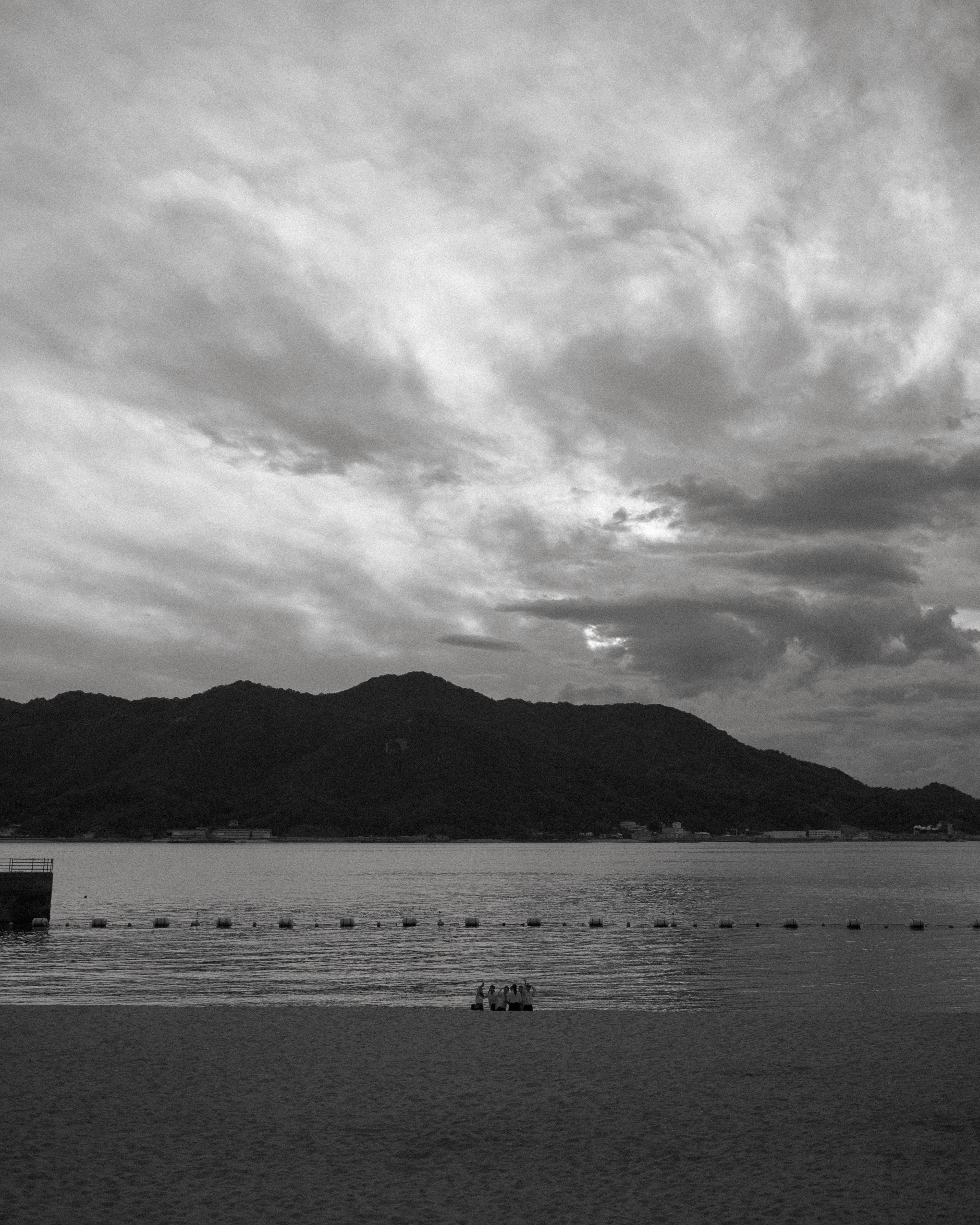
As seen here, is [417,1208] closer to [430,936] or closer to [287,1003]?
[287,1003]

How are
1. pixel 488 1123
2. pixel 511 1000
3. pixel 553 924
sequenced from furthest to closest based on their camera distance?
pixel 553 924 → pixel 511 1000 → pixel 488 1123

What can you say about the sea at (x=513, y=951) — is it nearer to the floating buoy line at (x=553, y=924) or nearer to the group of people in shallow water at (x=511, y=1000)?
the floating buoy line at (x=553, y=924)

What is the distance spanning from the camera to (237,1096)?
20.5 m

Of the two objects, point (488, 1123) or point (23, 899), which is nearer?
point (488, 1123)

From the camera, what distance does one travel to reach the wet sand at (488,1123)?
1464cm

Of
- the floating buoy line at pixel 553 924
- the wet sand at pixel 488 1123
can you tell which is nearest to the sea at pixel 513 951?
the floating buoy line at pixel 553 924

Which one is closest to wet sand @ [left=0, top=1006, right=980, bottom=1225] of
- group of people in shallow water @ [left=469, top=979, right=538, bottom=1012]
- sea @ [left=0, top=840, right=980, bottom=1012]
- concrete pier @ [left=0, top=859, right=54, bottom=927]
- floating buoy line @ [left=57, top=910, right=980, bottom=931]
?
group of people in shallow water @ [left=469, top=979, right=538, bottom=1012]

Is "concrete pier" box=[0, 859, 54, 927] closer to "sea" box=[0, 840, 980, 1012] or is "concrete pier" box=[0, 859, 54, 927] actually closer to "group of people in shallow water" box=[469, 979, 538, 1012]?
"sea" box=[0, 840, 980, 1012]

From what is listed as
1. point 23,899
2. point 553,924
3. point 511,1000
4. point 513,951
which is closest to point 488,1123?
point 511,1000

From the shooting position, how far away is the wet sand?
14641 mm

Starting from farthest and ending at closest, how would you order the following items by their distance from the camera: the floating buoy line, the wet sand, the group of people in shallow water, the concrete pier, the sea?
the floating buoy line, the concrete pier, the sea, the group of people in shallow water, the wet sand

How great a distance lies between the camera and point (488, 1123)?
1862 centimetres

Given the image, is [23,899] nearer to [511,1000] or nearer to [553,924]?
[553,924]

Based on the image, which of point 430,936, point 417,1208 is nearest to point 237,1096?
point 417,1208
